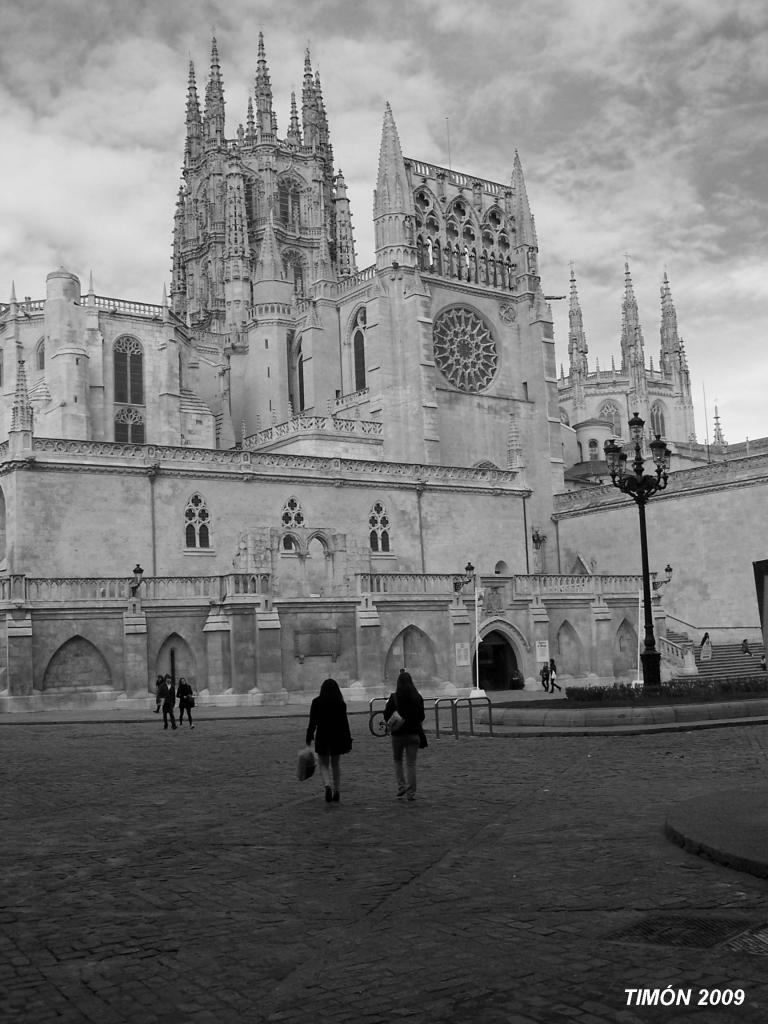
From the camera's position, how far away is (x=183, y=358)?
201 ft

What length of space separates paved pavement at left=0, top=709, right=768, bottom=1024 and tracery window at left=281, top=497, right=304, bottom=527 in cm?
2908

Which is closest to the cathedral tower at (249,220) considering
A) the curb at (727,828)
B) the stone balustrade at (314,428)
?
the stone balustrade at (314,428)

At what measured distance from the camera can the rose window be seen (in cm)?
5828

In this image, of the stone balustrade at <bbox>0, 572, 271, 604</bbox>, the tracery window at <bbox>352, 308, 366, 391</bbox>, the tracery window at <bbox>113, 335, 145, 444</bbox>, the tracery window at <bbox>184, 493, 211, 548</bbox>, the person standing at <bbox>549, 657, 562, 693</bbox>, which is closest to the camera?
the stone balustrade at <bbox>0, 572, 271, 604</bbox>

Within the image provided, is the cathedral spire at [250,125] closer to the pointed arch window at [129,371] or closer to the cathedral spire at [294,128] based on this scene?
the cathedral spire at [294,128]

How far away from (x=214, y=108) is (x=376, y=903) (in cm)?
8718

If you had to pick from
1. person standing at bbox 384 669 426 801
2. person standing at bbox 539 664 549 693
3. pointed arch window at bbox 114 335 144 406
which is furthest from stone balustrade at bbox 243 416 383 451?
person standing at bbox 384 669 426 801

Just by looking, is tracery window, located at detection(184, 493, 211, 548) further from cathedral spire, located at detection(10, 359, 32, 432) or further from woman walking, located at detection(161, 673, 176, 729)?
woman walking, located at detection(161, 673, 176, 729)

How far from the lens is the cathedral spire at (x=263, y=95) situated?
8538 cm

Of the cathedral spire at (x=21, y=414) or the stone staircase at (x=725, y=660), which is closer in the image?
the cathedral spire at (x=21, y=414)

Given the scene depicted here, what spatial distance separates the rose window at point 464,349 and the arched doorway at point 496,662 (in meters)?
19.4

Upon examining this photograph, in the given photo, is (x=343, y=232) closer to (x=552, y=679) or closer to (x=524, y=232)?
(x=524, y=232)

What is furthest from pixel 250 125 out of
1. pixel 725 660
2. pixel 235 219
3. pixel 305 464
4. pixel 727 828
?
pixel 727 828

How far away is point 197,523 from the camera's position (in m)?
41.8
